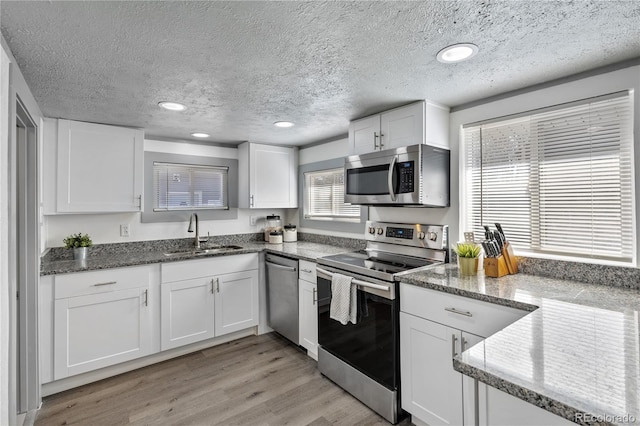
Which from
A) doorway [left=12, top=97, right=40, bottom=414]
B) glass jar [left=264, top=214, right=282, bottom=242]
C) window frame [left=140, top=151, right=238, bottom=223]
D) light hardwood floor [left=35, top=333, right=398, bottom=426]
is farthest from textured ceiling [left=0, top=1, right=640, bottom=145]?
light hardwood floor [left=35, top=333, right=398, bottom=426]

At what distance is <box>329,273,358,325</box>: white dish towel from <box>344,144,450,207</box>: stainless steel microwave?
2.13ft

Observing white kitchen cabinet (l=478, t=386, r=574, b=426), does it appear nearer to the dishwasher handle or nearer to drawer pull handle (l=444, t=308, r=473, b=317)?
drawer pull handle (l=444, t=308, r=473, b=317)

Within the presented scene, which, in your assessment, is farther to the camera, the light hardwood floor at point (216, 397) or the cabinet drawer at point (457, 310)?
the light hardwood floor at point (216, 397)

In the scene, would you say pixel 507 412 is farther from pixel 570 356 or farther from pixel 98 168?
pixel 98 168

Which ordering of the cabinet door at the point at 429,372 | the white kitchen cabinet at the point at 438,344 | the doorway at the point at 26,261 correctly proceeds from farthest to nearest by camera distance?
1. the doorway at the point at 26,261
2. the cabinet door at the point at 429,372
3. the white kitchen cabinet at the point at 438,344

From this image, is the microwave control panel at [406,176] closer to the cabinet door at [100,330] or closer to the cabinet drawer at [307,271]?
the cabinet drawer at [307,271]

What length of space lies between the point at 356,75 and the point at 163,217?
253 cm

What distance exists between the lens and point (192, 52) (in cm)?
157

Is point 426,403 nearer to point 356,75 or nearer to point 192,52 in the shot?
point 356,75

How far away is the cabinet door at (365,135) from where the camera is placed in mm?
2570

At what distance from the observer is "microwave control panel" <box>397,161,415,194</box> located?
7.45ft

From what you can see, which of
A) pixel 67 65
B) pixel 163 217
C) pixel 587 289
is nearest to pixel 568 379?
pixel 587 289

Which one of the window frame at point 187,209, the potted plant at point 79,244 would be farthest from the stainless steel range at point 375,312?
the potted plant at point 79,244

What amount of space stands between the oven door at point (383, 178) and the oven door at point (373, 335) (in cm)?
62
